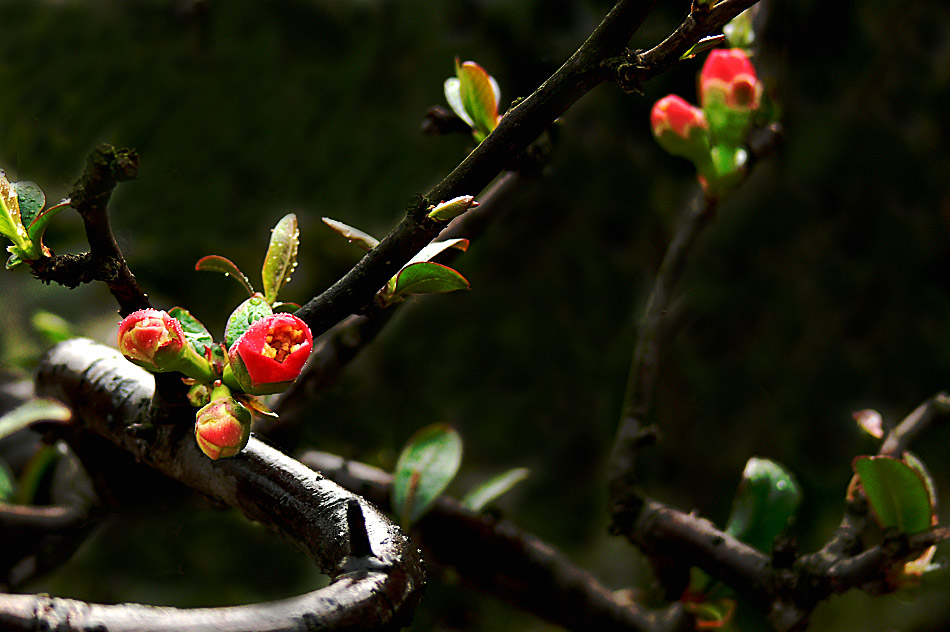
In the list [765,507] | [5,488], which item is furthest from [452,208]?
[5,488]

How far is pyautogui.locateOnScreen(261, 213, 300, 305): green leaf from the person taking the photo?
30 cm

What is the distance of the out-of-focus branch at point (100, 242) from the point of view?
199 millimetres

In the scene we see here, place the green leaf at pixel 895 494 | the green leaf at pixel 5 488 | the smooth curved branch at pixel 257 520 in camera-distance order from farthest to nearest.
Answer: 1. the green leaf at pixel 5 488
2. the green leaf at pixel 895 494
3. the smooth curved branch at pixel 257 520

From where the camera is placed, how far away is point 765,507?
511 mm

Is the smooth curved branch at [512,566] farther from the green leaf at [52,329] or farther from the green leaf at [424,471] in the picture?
the green leaf at [52,329]

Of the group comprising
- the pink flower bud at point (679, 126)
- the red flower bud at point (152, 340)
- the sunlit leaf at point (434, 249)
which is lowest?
the red flower bud at point (152, 340)

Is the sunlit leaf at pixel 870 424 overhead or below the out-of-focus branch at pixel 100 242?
overhead

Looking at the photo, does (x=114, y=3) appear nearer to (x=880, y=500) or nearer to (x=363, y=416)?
(x=363, y=416)

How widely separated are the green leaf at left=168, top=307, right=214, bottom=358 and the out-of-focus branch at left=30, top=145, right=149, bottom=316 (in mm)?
18

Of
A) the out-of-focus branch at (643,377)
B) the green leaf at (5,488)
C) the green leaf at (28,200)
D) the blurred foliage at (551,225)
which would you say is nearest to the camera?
the green leaf at (28,200)

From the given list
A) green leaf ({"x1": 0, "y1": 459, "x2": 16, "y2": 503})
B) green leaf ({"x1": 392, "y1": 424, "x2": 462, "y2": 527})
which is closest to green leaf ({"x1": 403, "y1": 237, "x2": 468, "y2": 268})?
green leaf ({"x1": 392, "y1": 424, "x2": 462, "y2": 527})

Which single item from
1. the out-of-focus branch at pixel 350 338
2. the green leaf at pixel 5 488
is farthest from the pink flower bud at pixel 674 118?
the green leaf at pixel 5 488

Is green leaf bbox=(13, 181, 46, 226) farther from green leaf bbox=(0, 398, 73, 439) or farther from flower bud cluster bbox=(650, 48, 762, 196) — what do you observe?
flower bud cluster bbox=(650, 48, 762, 196)

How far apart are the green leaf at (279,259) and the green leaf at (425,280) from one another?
0.18ft
